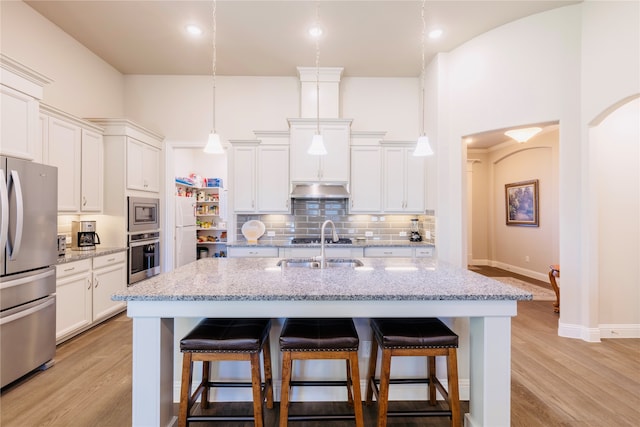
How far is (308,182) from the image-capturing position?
4.19 meters

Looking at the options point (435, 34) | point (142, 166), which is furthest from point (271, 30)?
point (142, 166)

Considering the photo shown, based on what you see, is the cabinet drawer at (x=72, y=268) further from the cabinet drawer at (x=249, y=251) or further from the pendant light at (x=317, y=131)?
the pendant light at (x=317, y=131)

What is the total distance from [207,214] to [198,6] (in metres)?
4.05

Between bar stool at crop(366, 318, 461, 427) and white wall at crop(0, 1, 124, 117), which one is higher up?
white wall at crop(0, 1, 124, 117)

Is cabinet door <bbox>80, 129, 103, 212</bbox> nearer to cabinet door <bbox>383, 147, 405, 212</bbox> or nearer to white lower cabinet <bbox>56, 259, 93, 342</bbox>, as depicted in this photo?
white lower cabinet <bbox>56, 259, 93, 342</bbox>

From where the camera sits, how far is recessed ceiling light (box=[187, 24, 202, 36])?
11.2 feet

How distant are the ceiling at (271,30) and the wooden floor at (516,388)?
11.2 feet

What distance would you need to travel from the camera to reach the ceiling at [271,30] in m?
3.11

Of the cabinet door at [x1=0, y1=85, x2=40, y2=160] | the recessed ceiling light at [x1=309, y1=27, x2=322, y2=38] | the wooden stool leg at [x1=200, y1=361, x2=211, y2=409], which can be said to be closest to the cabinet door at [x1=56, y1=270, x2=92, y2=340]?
the cabinet door at [x1=0, y1=85, x2=40, y2=160]

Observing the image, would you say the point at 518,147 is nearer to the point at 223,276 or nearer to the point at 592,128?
the point at 592,128

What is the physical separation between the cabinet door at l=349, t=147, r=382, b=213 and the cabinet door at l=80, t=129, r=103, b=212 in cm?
317

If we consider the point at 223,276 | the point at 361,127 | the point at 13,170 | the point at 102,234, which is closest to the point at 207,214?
the point at 102,234

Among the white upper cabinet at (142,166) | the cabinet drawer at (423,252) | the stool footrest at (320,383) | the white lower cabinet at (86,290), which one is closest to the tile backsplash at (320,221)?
the cabinet drawer at (423,252)

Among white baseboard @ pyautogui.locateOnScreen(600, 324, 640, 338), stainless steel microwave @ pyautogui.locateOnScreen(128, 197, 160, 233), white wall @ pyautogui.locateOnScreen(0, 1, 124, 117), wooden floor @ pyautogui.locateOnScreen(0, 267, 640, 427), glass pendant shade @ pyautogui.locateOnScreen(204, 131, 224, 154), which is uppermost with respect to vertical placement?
white wall @ pyautogui.locateOnScreen(0, 1, 124, 117)
